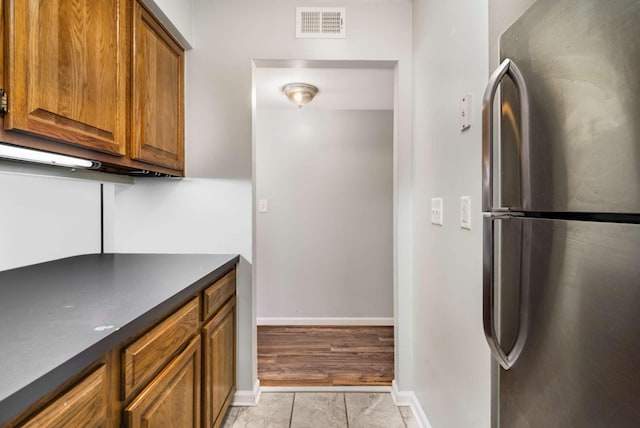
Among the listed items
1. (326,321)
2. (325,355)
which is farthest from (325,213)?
(325,355)

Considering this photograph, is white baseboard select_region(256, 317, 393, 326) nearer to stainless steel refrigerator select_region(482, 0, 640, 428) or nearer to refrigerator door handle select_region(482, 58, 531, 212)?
stainless steel refrigerator select_region(482, 0, 640, 428)

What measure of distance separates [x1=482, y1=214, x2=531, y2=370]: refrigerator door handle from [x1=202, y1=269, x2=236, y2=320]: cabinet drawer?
1108 mm

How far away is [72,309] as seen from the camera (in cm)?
89

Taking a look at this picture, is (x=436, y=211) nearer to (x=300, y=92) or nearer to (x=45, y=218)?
(x=300, y=92)

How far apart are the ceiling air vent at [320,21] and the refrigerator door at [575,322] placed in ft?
5.30

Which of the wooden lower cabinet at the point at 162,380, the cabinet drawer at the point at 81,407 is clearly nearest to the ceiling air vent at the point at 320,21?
the wooden lower cabinet at the point at 162,380

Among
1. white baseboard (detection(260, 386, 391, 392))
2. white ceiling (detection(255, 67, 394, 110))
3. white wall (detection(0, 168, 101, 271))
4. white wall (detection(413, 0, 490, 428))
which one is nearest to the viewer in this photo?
white wall (detection(413, 0, 490, 428))

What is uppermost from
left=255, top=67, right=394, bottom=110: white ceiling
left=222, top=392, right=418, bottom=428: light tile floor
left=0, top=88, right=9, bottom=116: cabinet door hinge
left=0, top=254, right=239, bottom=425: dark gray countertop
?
left=255, top=67, right=394, bottom=110: white ceiling

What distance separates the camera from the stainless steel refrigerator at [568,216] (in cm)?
51

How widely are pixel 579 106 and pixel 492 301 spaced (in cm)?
48

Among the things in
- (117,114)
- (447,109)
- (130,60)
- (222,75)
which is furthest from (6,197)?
(447,109)

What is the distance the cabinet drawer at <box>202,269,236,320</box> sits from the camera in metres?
1.45

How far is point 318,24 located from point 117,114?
4.07 ft

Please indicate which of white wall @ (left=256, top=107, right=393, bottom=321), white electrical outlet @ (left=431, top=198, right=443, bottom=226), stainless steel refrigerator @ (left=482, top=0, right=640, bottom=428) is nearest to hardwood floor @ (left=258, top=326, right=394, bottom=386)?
white wall @ (left=256, top=107, right=393, bottom=321)
